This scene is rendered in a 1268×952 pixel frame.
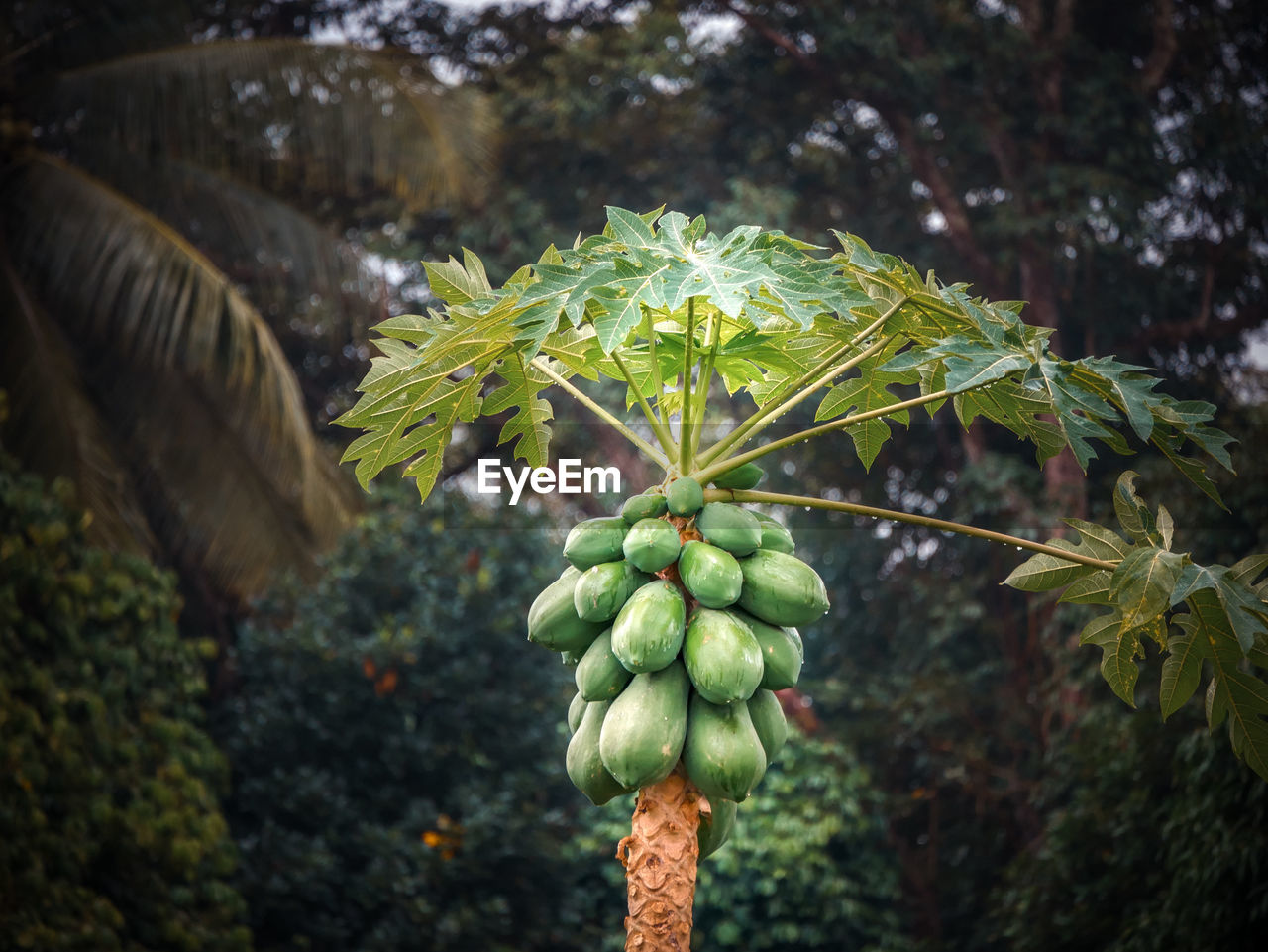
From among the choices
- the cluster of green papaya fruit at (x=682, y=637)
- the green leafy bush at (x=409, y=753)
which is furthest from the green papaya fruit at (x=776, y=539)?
the green leafy bush at (x=409, y=753)

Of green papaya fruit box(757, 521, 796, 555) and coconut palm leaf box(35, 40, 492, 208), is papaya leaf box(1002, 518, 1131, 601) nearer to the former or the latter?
green papaya fruit box(757, 521, 796, 555)

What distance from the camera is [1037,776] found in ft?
23.8

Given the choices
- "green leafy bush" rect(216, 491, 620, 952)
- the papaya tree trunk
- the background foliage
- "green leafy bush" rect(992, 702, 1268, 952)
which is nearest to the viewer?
the papaya tree trunk

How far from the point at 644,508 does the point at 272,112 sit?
19.8 ft

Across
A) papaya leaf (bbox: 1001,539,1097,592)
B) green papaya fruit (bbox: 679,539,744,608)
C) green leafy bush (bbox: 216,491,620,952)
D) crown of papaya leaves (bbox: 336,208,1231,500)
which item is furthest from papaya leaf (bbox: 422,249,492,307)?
green leafy bush (bbox: 216,491,620,952)

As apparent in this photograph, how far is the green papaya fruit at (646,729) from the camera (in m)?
1.49

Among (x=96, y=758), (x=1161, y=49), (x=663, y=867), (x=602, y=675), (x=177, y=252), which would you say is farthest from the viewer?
(x=1161, y=49)

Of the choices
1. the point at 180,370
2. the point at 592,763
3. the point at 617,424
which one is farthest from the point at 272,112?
the point at 592,763

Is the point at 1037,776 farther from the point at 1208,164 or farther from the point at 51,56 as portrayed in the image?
the point at 51,56

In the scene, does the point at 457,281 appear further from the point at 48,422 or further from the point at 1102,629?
the point at 48,422

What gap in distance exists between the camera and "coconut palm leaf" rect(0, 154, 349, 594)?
5.86 meters

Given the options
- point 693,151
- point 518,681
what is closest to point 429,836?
point 518,681

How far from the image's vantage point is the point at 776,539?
1.73 m

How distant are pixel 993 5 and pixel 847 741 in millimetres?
5435
